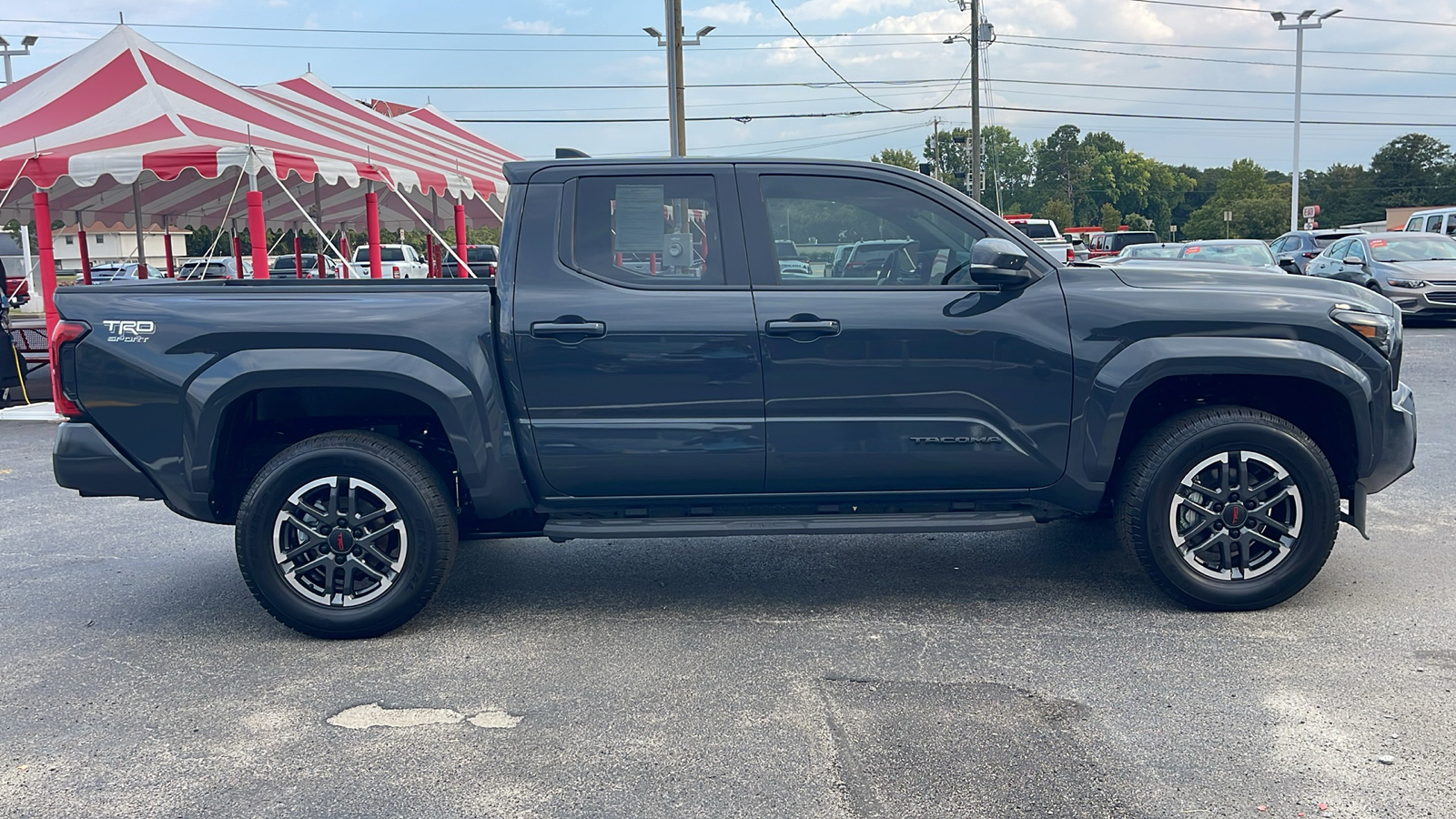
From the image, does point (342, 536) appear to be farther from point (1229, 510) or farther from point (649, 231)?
point (1229, 510)

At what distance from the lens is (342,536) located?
14.4 feet

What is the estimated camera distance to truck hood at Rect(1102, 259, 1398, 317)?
4.46 meters

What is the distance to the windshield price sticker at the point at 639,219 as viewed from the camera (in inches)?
178

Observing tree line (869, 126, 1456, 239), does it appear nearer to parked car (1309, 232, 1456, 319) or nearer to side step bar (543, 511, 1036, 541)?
parked car (1309, 232, 1456, 319)

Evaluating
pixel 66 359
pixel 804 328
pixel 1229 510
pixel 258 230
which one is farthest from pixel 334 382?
pixel 258 230

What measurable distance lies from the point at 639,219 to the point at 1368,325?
2973 millimetres

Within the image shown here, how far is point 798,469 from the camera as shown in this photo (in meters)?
4.42

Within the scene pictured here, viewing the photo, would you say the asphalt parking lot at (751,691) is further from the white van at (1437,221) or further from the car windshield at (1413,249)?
the white van at (1437,221)

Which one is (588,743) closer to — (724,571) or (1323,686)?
(724,571)

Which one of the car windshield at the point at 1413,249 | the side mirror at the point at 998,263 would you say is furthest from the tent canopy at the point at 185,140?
the car windshield at the point at 1413,249

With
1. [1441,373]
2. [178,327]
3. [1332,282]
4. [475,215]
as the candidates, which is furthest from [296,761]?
[475,215]

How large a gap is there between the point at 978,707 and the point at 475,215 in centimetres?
1898

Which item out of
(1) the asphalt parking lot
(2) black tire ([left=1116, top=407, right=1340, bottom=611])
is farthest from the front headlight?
(1) the asphalt parking lot

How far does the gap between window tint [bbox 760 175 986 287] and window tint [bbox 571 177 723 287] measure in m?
0.27
